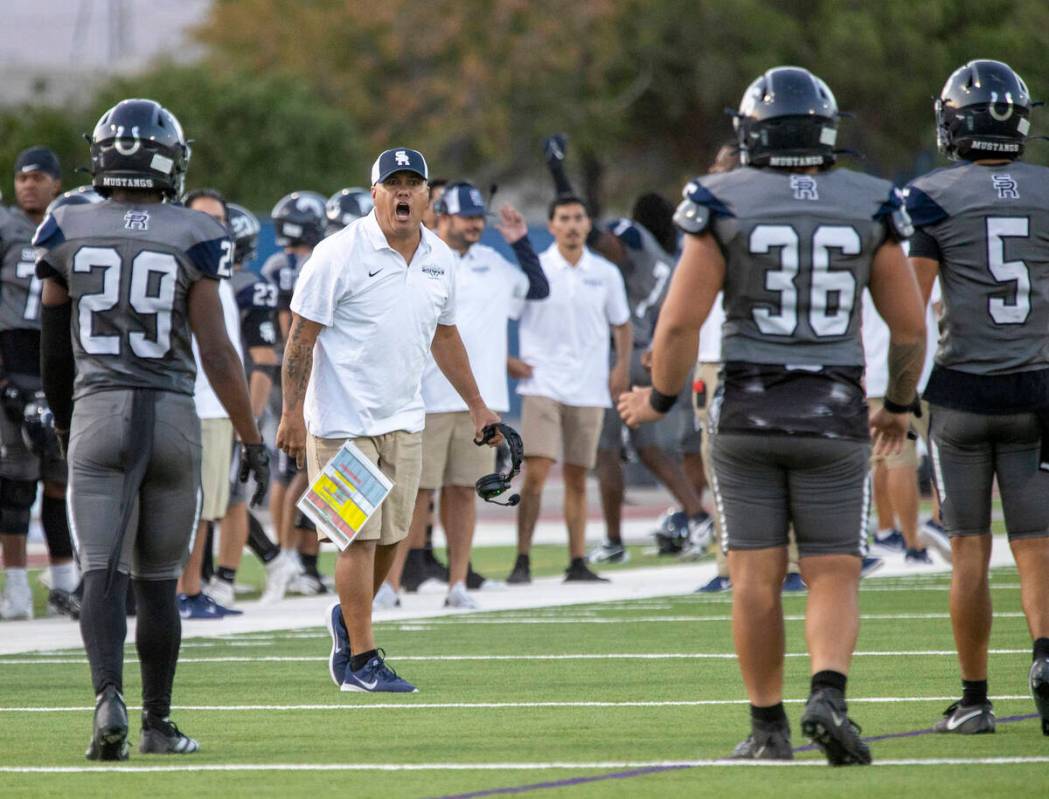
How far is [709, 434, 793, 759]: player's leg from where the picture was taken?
6.71m

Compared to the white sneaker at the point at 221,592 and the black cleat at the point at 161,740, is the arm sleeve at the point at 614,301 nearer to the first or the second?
the white sneaker at the point at 221,592

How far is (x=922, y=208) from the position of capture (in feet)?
25.0

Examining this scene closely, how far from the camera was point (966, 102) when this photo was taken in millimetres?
7715

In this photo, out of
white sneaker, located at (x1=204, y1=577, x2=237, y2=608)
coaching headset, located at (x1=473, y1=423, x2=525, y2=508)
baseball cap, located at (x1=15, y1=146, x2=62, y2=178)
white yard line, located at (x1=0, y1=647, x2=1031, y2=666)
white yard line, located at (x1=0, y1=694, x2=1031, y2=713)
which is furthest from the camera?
white sneaker, located at (x1=204, y1=577, x2=237, y2=608)

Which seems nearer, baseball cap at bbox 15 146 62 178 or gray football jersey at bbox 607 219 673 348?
baseball cap at bbox 15 146 62 178

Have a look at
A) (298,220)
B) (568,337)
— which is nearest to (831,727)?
(568,337)

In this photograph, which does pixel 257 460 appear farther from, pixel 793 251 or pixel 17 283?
pixel 17 283

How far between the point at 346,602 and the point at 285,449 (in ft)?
2.27

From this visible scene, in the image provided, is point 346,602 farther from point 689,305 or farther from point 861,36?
point 861,36

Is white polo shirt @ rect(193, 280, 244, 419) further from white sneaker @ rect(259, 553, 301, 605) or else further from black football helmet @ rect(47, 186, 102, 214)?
white sneaker @ rect(259, 553, 301, 605)

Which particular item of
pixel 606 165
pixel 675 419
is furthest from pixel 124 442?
pixel 606 165

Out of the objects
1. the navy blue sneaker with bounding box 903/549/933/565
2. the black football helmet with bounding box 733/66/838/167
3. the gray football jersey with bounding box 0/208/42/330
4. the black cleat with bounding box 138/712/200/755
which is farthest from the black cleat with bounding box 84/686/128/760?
the navy blue sneaker with bounding box 903/549/933/565

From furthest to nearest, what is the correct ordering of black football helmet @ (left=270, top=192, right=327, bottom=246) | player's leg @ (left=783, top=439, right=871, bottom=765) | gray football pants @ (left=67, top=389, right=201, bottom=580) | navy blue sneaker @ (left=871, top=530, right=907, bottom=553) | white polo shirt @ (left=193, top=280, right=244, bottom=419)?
navy blue sneaker @ (left=871, top=530, right=907, bottom=553)
black football helmet @ (left=270, top=192, right=327, bottom=246)
white polo shirt @ (left=193, top=280, right=244, bottom=419)
gray football pants @ (left=67, top=389, right=201, bottom=580)
player's leg @ (left=783, top=439, right=871, bottom=765)

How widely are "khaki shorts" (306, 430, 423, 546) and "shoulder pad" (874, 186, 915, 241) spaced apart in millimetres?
3119
